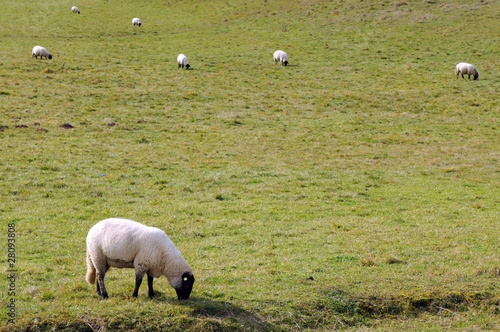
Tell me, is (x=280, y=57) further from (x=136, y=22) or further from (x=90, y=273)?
(x=90, y=273)

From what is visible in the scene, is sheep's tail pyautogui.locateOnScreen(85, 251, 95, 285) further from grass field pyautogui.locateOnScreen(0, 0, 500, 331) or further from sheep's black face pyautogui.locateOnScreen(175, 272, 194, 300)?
sheep's black face pyautogui.locateOnScreen(175, 272, 194, 300)

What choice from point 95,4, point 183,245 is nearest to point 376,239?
point 183,245

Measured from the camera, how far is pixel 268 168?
26.0 m

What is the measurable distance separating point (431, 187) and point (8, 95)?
3189 cm

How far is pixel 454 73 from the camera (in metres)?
45.9

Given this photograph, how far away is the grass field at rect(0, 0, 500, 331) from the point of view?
11.7m

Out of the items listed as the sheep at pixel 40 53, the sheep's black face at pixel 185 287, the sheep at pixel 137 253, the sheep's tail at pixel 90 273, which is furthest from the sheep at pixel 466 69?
the sheep's tail at pixel 90 273

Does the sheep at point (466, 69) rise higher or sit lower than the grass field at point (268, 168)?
higher

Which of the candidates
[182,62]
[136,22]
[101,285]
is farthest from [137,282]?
[136,22]

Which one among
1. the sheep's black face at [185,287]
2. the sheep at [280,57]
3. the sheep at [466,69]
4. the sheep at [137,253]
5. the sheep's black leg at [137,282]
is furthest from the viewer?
the sheep at [280,57]

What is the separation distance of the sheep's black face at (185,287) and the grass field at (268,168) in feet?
1.16

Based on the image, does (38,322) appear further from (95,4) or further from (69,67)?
(95,4)

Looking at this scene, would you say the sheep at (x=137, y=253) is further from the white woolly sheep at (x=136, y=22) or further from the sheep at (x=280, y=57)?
the white woolly sheep at (x=136, y=22)

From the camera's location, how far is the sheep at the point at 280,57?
1924 inches
